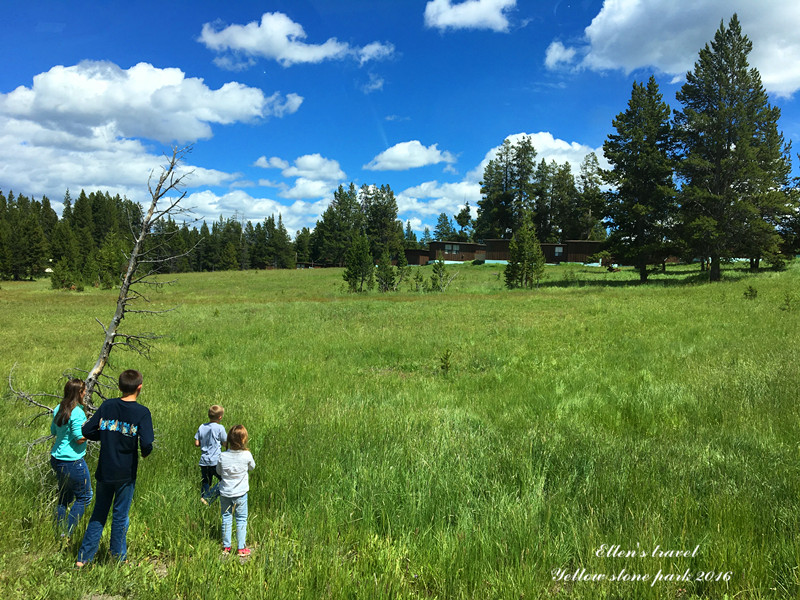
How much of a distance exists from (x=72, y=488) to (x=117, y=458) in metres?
0.87

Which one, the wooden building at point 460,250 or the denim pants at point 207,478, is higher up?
the wooden building at point 460,250

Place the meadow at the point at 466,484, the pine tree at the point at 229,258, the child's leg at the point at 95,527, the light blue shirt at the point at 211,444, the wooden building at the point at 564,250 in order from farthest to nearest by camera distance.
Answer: the pine tree at the point at 229,258, the wooden building at the point at 564,250, the light blue shirt at the point at 211,444, the child's leg at the point at 95,527, the meadow at the point at 466,484

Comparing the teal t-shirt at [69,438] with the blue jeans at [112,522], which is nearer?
the blue jeans at [112,522]

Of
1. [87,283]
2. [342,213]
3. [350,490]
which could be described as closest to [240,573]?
[350,490]

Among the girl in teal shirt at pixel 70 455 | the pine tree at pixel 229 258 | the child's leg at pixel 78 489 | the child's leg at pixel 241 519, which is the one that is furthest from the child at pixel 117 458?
the pine tree at pixel 229 258

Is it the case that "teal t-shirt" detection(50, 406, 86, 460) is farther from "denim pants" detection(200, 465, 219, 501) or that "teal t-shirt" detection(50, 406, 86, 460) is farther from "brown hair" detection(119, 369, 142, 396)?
"denim pants" detection(200, 465, 219, 501)

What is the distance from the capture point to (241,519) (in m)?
3.81

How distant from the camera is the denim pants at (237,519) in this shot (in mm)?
3738

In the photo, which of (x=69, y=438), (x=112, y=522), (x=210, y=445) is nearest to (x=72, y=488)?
(x=69, y=438)

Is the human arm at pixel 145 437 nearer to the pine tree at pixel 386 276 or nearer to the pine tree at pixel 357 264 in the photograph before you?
the pine tree at pixel 357 264

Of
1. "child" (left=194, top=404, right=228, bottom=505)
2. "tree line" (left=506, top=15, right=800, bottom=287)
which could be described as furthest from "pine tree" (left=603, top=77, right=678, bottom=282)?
"child" (left=194, top=404, right=228, bottom=505)

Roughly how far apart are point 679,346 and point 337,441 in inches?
437

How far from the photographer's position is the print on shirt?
142 inches

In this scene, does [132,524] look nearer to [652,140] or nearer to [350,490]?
[350,490]
